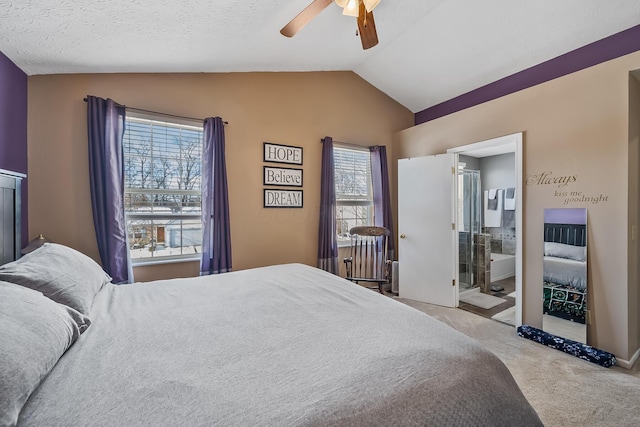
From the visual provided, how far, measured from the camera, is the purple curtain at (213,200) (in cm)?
286

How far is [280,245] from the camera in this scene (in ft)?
11.3

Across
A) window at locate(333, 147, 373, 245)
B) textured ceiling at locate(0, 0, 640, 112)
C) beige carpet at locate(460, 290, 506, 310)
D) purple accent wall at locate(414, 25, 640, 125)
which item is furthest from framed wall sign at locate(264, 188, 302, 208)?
beige carpet at locate(460, 290, 506, 310)

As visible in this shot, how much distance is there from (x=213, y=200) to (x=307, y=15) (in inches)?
73.9

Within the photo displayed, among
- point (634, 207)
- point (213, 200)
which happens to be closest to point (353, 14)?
point (213, 200)

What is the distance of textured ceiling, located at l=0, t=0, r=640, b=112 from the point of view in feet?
5.74

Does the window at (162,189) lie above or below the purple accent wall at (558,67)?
below

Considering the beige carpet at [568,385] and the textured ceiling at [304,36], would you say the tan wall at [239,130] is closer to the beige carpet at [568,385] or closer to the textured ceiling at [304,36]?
the textured ceiling at [304,36]

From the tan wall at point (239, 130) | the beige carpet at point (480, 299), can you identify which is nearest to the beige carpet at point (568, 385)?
the beige carpet at point (480, 299)

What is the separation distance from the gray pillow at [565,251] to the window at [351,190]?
82.4 inches

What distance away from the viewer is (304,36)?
2.71 meters

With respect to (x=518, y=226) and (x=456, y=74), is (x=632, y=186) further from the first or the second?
(x=456, y=74)

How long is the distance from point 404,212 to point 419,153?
875 millimetres

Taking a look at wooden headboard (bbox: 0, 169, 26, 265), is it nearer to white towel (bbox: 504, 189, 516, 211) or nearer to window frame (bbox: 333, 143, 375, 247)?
window frame (bbox: 333, 143, 375, 247)

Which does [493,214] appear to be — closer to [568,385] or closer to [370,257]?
[370,257]
